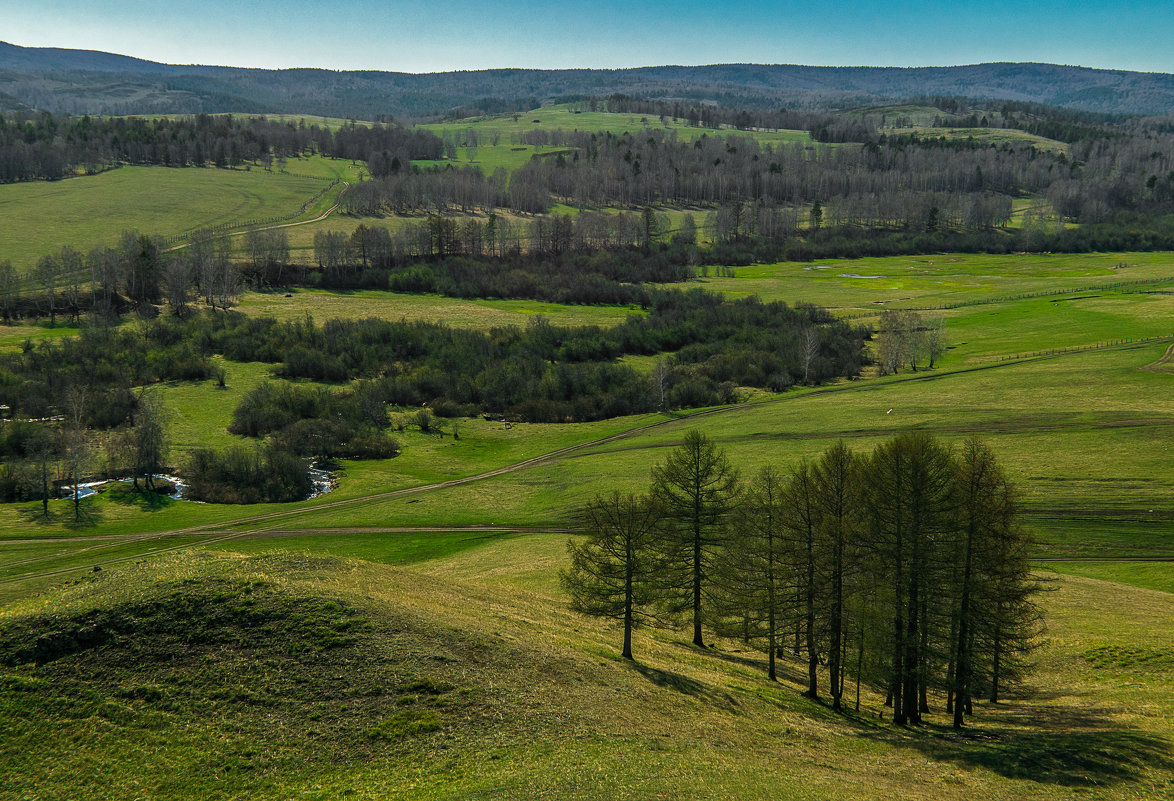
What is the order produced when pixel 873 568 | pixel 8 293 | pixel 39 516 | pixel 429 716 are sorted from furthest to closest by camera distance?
pixel 8 293
pixel 39 516
pixel 873 568
pixel 429 716

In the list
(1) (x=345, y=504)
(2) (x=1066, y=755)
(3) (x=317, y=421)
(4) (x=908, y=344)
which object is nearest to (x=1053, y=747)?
(2) (x=1066, y=755)

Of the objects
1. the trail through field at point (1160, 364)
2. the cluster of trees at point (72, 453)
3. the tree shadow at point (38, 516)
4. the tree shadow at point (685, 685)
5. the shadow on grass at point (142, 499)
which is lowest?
the shadow on grass at point (142, 499)

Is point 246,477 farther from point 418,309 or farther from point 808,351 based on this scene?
point 808,351

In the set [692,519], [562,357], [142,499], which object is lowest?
[142,499]

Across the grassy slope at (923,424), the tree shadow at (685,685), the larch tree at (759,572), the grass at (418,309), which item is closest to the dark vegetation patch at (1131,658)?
the larch tree at (759,572)

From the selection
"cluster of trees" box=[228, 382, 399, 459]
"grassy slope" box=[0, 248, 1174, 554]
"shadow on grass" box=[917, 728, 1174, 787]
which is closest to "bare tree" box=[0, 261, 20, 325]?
"grassy slope" box=[0, 248, 1174, 554]

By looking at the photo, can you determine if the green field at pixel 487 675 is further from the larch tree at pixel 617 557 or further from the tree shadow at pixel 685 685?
the larch tree at pixel 617 557

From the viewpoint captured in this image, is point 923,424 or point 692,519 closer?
point 692,519

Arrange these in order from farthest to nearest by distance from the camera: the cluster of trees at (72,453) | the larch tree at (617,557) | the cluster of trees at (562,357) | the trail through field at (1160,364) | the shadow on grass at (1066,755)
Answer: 1. the cluster of trees at (562,357)
2. the trail through field at (1160,364)
3. the cluster of trees at (72,453)
4. the larch tree at (617,557)
5. the shadow on grass at (1066,755)
